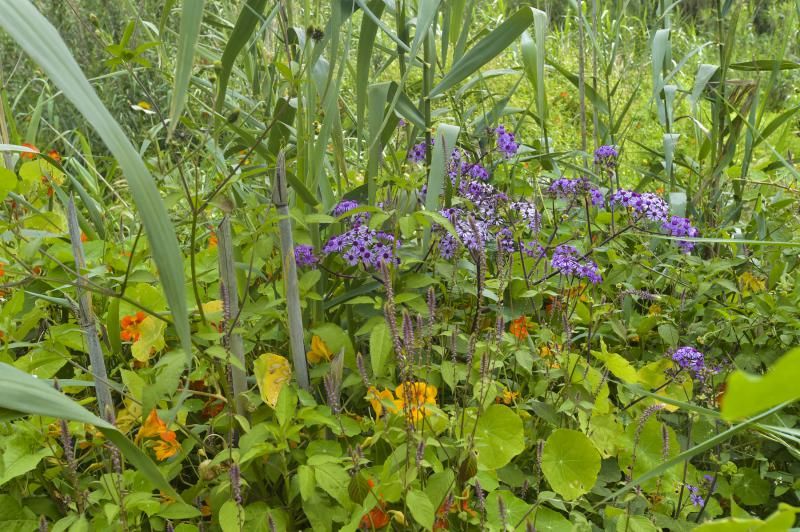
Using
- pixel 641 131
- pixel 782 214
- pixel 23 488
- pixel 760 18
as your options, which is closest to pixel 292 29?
pixel 23 488

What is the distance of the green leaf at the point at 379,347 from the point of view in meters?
1.19

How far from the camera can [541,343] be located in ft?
4.76

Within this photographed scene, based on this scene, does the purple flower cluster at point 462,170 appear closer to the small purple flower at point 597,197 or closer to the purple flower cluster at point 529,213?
the purple flower cluster at point 529,213

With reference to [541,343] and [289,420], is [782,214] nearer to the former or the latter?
[541,343]

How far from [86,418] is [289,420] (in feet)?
1.56

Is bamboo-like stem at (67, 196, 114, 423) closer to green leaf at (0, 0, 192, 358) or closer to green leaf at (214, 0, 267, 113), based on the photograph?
green leaf at (214, 0, 267, 113)

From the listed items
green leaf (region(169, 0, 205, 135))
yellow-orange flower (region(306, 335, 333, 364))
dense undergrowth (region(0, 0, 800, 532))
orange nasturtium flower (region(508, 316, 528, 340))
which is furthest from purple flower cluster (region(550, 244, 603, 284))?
green leaf (region(169, 0, 205, 135))

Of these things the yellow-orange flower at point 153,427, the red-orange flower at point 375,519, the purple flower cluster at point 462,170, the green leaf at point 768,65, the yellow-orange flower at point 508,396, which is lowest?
the red-orange flower at point 375,519

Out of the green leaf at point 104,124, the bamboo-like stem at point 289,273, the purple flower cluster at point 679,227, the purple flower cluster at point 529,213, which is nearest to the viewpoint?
the green leaf at point 104,124

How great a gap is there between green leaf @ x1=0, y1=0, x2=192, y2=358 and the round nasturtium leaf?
0.76m

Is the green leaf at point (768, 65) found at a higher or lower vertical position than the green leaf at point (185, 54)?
lower

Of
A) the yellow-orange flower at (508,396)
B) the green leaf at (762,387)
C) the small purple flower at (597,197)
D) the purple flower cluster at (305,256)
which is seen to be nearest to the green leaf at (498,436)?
the yellow-orange flower at (508,396)

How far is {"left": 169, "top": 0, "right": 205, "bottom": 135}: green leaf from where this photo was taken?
2.27 feet

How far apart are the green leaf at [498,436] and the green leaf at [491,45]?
1.96 feet
